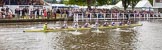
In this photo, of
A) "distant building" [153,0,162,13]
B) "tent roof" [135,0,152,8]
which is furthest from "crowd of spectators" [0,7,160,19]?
"distant building" [153,0,162,13]

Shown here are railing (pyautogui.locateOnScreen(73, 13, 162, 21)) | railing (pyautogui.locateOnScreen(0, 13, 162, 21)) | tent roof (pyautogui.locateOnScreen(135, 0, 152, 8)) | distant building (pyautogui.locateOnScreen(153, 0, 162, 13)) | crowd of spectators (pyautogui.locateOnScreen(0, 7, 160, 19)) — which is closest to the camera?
crowd of spectators (pyautogui.locateOnScreen(0, 7, 160, 19))

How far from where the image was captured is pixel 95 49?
2695 cm

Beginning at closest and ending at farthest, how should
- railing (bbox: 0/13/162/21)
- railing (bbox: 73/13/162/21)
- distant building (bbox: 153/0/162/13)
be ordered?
railing (bbox: 0/13/162/21) < railing (bbox: 73/13/162/21) < distant building (bbox: 153/0/162/13)

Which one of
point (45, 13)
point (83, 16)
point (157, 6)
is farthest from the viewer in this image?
point (157, 6)

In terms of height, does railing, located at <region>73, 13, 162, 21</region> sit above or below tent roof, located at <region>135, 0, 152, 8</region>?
below

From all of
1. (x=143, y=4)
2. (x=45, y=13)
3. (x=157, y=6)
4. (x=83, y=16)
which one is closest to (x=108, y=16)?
(x=83, y=16)

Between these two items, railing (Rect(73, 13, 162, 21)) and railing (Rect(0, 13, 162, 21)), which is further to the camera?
railing (Rect(73, 13, 162, 21))

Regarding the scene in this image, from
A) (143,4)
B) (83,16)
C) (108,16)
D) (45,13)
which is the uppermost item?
(45,13)

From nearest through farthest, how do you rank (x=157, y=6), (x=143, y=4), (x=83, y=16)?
(x=83, y=16)
(x=143, y=4)
(x=157, y=6)

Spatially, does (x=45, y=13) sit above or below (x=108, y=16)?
above

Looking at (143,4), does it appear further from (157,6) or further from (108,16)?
(108,16)

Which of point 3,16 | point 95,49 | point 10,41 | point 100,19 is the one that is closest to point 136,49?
point 95,49

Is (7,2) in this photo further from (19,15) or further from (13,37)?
(13,37)

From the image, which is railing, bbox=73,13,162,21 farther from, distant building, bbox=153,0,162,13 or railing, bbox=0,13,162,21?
distant building, bbox=153,0,162,13
